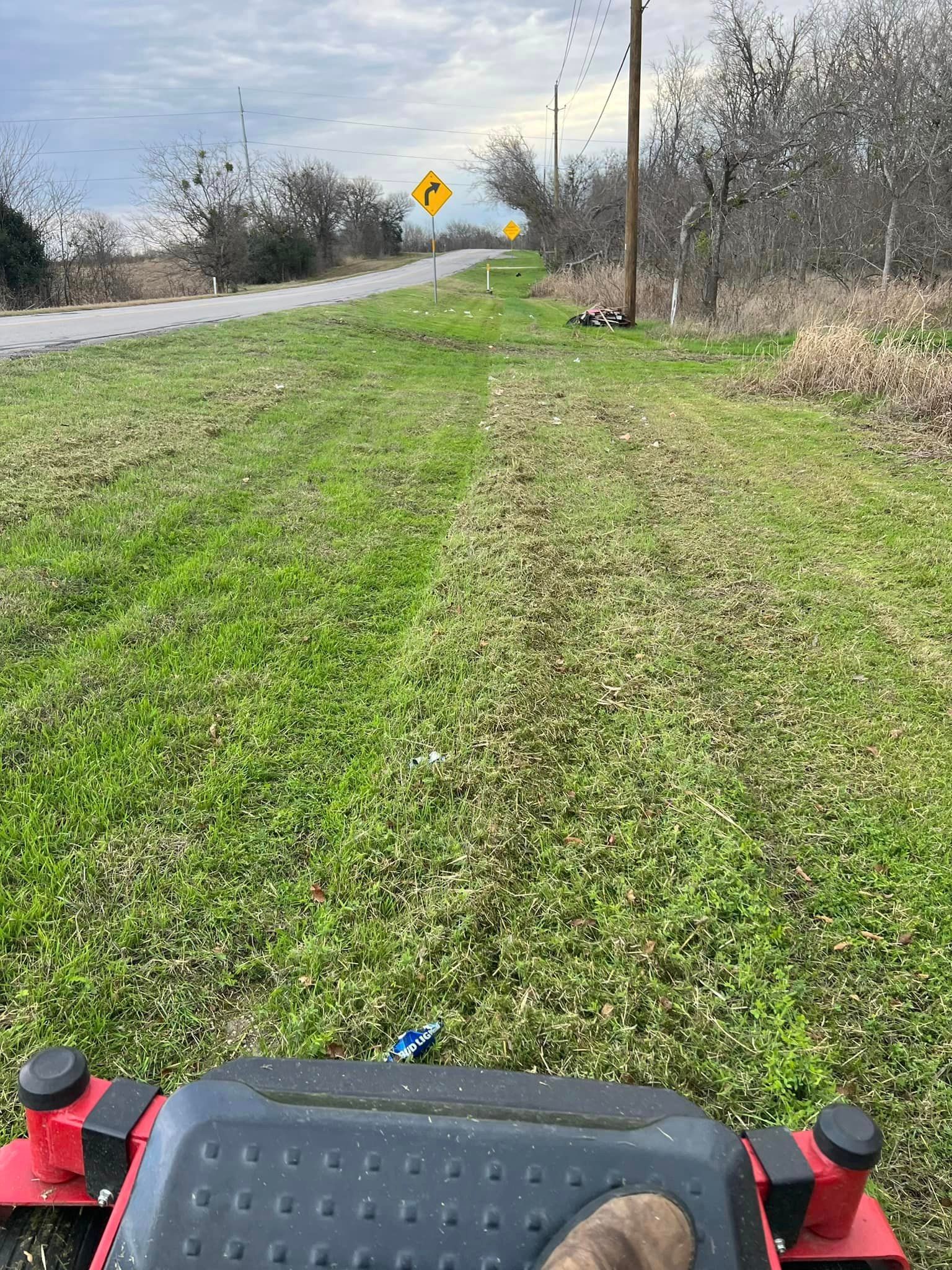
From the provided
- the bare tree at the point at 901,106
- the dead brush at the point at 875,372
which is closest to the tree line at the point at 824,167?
the bare tree at the point at 901,106

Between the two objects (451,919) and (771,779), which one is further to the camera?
(771,779)

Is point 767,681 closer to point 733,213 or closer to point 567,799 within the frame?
point 567,799

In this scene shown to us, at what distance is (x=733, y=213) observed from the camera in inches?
947

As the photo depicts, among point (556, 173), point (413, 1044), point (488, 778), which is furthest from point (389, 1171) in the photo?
point (556, 173)

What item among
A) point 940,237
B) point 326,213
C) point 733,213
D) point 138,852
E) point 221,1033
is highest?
point 326,213

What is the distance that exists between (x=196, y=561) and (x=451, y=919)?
116 inches

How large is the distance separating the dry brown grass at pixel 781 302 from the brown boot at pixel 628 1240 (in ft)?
35.4

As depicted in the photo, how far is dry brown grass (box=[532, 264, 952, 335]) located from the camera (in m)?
13.4

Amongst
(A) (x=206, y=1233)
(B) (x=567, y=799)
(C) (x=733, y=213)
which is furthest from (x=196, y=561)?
(C) (x=733, y=213)

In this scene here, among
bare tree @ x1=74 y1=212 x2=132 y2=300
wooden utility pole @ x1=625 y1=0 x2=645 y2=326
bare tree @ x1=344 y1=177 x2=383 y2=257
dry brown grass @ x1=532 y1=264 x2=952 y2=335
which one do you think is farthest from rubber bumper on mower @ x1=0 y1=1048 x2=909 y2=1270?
bare tree @ x1=344 y1=177 x2=383 y2=257

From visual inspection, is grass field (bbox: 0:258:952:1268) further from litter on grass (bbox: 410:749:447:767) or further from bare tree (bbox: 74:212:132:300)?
bare tree (bbox: 74:212:132:300)

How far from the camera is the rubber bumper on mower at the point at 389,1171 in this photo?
3.55 feet

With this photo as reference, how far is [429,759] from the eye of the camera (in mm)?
3045

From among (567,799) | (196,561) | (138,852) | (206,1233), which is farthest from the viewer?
(196,561)
